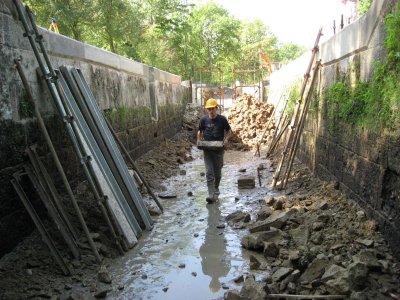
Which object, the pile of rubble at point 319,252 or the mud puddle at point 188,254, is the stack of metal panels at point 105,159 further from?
the pile of rubble at point 319,252

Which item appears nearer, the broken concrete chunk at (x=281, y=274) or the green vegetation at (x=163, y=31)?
the broken concrete chunk at (x=281, y=274)

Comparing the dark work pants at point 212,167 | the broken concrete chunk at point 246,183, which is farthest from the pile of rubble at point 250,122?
the dark work pants at point 212,167

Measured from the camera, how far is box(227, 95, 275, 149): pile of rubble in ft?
49.0

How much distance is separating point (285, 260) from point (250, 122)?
1239cm

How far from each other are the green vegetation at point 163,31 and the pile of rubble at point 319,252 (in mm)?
10115

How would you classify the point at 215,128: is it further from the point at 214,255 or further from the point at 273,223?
the point at 214,255

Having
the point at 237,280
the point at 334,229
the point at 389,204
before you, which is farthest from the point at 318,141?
the point at 237,280

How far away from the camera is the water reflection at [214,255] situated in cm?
429

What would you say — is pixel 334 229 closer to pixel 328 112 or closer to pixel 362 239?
pixel 362 239

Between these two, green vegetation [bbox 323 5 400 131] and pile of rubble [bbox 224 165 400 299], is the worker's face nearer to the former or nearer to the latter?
pile of rubble [bbox 224 165 400 299]

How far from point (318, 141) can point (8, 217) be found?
5.53 m

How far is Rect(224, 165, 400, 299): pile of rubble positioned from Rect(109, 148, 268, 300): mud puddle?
0.27 meters

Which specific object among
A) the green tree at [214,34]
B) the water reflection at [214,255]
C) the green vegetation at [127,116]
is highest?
the green tree at [214,34]

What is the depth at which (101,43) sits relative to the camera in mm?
19500
